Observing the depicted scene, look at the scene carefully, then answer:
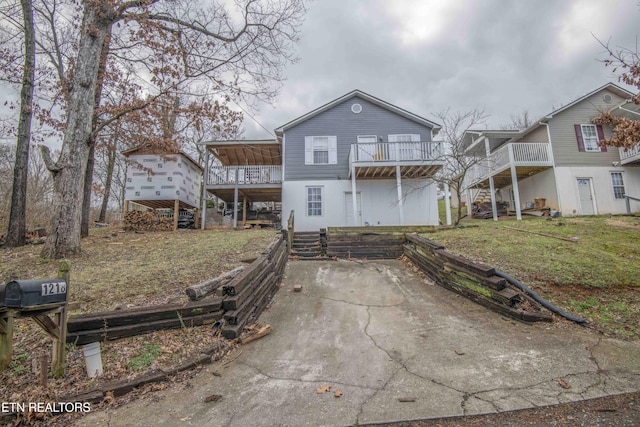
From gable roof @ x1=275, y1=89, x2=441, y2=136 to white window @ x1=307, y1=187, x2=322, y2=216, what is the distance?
11.9 ft

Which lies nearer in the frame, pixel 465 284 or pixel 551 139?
pixel 465 284

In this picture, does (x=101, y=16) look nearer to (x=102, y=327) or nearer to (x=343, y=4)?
(x=343, y=4)

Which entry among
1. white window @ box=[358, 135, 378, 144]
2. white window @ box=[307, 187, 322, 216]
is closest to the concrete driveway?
white window @ box=[307, 187, 322, 216]

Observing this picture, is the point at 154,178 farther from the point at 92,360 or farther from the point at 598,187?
the point at 598,187

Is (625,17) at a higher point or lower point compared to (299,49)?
lower

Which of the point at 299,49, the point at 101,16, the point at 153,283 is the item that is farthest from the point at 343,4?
the point at 153,283

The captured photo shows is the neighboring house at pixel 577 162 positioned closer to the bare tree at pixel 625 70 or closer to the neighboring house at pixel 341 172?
the neighboring house at pixel 341 172

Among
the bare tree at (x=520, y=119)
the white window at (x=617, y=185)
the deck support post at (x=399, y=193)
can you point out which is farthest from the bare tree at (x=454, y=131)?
the bare tree at (x=520, y=119)

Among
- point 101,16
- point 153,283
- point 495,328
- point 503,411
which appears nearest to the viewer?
point 503,411

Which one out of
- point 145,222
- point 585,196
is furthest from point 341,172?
point 585,196

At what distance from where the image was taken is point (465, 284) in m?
5.35

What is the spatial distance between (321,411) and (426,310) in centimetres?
307

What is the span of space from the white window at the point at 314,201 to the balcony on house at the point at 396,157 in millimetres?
2140

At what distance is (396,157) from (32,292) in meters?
12.9
